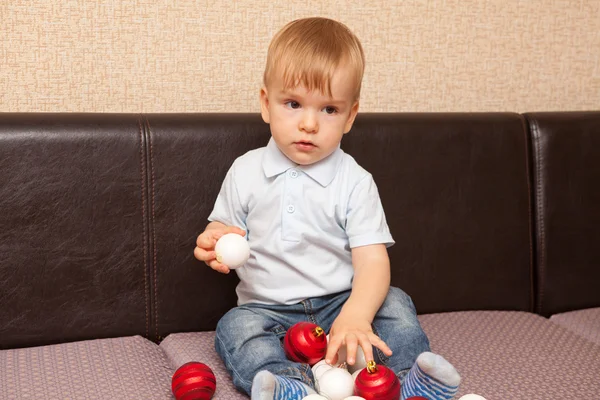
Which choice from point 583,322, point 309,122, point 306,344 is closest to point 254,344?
point 306,344

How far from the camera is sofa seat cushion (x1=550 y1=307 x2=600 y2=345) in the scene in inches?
69.1

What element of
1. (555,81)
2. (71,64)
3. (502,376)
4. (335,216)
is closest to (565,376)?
(502,376)

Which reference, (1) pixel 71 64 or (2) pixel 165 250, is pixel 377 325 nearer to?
(2) pixel 165 250

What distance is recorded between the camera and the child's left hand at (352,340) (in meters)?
1.32

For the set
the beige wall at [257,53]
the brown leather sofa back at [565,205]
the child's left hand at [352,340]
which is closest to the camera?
the child's left hand at [352,340]

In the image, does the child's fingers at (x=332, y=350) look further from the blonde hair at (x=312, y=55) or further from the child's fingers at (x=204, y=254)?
the blonde hair at (x=312, y=55)

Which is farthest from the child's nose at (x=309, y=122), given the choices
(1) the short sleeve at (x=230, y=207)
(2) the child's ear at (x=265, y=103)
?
(1) the short sleeve at (x=230, y=207)

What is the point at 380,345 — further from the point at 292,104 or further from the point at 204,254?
the point at 292,104

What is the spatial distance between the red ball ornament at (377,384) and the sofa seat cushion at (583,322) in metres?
0.66

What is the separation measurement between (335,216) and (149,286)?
1.44ft

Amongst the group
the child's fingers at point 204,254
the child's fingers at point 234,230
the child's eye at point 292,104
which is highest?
the child's eye at point 292,104

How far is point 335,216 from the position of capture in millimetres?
1580

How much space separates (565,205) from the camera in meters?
1.92

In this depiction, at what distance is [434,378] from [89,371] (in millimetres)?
649
